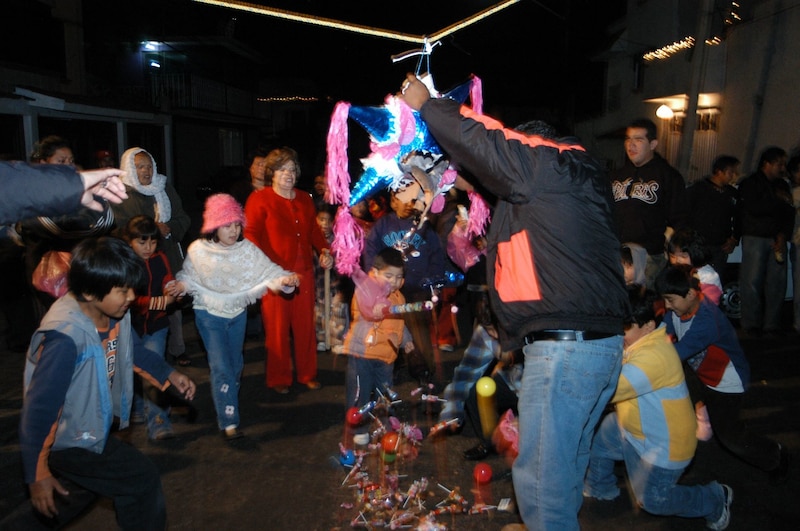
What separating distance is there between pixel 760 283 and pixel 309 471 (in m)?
6.00

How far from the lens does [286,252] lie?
214 inches

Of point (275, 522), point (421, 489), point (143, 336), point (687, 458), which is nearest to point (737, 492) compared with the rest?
point (687, 458)

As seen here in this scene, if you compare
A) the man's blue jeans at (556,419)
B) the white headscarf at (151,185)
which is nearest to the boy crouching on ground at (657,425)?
the man's blue jeans at (556,419)

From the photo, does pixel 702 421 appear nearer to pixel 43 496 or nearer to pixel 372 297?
pixel 372 297

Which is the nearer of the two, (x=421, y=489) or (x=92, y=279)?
(x=92, y=279)

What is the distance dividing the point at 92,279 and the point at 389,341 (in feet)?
7.28

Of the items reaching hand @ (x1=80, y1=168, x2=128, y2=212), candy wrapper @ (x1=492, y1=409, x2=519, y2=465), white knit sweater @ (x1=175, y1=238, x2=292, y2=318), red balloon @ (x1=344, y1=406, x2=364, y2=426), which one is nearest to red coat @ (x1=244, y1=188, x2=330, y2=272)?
white knit sweater @ (x1=175, y1=238, x2=292, y2=318)

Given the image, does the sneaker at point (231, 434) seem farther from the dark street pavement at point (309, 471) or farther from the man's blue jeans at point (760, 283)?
the man's blue jeans at point (760, 283)

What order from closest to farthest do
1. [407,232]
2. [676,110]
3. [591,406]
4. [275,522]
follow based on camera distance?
[591,406] → [275,522] → [407,232] → [676,110]

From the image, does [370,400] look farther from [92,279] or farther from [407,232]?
[92,279]

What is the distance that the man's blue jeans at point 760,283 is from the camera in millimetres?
7414

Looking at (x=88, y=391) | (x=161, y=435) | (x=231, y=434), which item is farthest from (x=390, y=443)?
(x=88, y=391)

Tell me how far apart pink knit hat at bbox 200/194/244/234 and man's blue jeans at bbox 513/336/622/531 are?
276 centimetres

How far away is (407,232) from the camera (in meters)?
5.32
